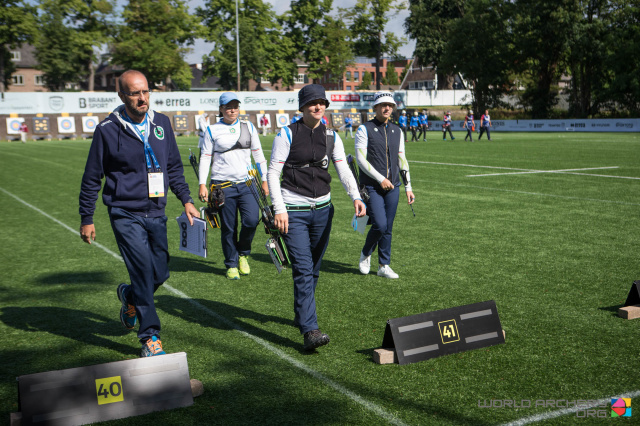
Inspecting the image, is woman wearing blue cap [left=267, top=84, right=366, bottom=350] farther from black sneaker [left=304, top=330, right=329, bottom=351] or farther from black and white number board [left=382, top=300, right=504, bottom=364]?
black and white number board [left=382, top=300, right=504, bottom=364]

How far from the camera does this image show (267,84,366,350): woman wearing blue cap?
503 cm

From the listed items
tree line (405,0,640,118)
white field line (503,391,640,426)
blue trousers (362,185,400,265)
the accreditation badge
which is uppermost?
tree line (405,0,640,118)

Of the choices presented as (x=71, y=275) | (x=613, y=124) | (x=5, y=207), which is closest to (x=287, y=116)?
(x=613, y=124)

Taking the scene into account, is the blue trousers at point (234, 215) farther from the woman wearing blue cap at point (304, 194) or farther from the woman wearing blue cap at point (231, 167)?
the woman wearing blue cap at point (304, 194)

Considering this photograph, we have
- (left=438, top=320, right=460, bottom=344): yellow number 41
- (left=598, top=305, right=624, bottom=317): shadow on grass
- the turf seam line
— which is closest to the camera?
(left=438, top=320, right=460, bottom=344): yellow number 41

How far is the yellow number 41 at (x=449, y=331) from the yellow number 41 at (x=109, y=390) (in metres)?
2.45

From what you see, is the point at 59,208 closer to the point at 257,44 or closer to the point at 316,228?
the point at 316,228

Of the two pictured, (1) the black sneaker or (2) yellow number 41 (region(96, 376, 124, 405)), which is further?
(1) the black sneaker

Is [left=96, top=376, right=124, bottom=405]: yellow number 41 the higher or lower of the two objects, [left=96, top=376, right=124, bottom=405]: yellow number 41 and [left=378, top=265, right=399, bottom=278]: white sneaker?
the higher

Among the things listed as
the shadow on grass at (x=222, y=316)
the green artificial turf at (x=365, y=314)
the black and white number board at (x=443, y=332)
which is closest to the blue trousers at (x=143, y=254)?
the green artificial turf at (x=365, y=314)

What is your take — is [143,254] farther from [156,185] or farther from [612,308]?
[612,308]

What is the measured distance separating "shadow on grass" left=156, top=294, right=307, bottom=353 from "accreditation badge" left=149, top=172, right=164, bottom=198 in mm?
1670

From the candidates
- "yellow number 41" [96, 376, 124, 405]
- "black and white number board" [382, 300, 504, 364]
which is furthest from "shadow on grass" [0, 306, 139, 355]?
"black and white number board" [382, 300, 504, 364]

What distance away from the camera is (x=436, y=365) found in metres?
4.74
